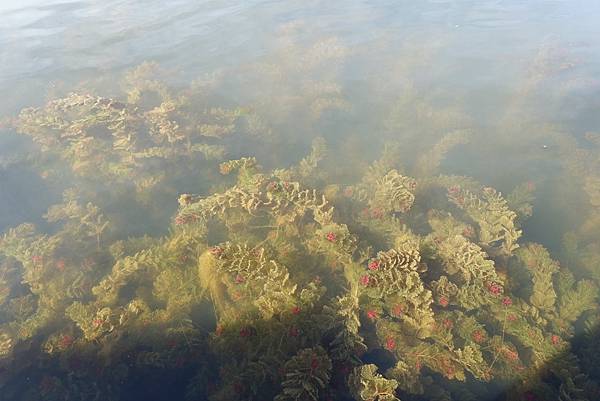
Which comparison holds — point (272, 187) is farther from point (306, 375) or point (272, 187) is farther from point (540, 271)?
point (540, 271)

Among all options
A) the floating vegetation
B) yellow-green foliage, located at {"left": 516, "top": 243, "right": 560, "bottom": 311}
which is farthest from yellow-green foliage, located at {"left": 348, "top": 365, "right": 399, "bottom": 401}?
yellow-green foliage, located at {"left": 516, "top": 243, "right": 560, "bottom": 311}

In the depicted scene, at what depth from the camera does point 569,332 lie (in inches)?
274

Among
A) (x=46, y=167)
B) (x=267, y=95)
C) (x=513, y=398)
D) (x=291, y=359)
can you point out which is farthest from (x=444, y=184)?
(x=46, y=167)

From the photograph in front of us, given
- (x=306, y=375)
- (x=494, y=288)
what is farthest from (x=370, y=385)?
(x=494, y=288)

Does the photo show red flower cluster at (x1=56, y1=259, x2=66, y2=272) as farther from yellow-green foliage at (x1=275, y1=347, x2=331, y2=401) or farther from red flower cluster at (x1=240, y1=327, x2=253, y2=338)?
yellow-green foliage at (x1=275, y1=347, x2=331, y2=401)

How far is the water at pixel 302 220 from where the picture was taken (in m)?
6.79

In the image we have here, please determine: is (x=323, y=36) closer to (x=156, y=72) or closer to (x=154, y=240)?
(x=156, y=72)

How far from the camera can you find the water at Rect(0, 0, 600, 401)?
22.3ft

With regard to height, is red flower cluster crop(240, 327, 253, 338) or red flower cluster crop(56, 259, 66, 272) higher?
red flower cluster crop(56, 259, 66, 272)

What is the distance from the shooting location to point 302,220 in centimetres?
897

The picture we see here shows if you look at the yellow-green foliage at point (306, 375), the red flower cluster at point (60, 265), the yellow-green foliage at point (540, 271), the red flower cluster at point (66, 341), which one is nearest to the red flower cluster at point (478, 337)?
the yellow-green foliage at point (540, 271)

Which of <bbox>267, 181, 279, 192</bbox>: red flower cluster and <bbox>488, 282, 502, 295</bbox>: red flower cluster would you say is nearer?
<bbox>488, 282, 502, 295</bbox>: red flower cluster

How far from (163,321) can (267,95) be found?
1162cm

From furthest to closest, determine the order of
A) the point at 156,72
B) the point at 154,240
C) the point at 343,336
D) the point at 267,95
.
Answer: the point at 156,72
the point at 267,95
the point at 154,240
the point at 343,336
